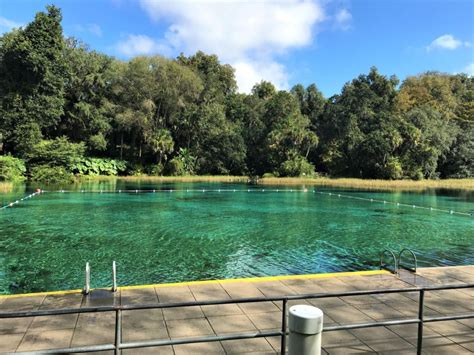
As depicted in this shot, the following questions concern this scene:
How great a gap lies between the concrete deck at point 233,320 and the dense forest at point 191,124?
107 ft

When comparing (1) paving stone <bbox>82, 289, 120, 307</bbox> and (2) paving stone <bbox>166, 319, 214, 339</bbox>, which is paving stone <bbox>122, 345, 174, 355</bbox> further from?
(1) paving stone <bbox>82, 289, 120, 307</bbox>

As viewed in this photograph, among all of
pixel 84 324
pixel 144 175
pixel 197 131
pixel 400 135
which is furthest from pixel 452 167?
pixel 84 324

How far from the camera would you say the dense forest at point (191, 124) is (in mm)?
35375

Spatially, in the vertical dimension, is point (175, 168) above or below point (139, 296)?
above

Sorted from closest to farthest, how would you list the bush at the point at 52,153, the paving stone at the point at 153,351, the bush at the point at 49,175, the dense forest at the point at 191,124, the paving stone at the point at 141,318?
the paving stone at the point at 153,351
the paving stone at the point at 141,318
the bush at the point at 49,175
the bush at the point at 52,153
the dense forest at the point at 191,124

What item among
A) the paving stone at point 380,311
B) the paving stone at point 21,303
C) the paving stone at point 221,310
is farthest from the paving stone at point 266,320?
the paving stone at point 21,303

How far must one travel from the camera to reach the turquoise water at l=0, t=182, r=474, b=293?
888cm

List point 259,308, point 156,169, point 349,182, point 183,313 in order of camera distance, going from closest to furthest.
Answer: point 183,313, point 259,308, point 349,182, point 156,169

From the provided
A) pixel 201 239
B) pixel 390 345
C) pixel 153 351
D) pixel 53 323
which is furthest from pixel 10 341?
pixel 201 239

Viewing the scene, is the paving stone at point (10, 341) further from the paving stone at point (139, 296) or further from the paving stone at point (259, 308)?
the paving stone at point (259, 308)

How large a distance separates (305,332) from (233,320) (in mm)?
2144

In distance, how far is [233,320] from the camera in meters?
4.65

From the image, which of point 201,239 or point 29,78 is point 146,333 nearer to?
point 201,239

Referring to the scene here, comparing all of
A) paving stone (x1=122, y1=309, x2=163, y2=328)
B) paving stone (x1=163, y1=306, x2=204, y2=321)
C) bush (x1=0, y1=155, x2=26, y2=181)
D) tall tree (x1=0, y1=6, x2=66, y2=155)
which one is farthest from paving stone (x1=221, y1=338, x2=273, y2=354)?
tall tree (x1=0, y1=6, x2=66, y2=155)
